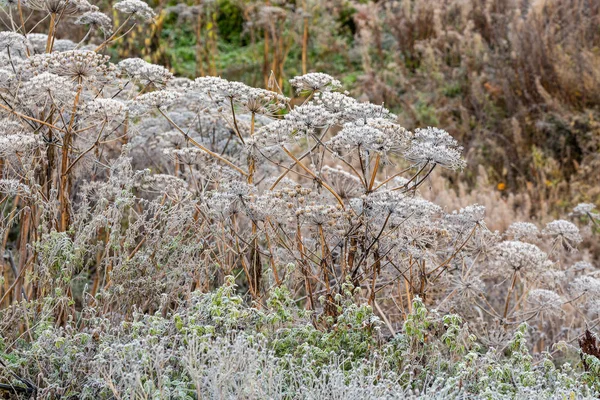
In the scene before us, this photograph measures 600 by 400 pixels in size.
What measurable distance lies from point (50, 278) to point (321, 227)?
3.60 ft

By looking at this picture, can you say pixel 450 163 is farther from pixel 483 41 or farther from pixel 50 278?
pixel 483 41

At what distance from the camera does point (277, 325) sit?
113 inches

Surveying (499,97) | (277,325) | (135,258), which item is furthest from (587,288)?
(499,97)

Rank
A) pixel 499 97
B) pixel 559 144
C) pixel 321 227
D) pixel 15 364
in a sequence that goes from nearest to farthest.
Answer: pixel 15 364
pixel 321 227
pixel 559 144
pixel 499 97

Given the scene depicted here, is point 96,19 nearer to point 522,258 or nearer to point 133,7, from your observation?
point 133,7

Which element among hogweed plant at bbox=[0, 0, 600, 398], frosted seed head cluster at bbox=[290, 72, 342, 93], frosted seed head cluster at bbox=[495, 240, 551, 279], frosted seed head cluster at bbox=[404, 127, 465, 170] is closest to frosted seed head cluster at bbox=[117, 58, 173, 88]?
hogweed plant at bbox=[0, 0, 600, 398]

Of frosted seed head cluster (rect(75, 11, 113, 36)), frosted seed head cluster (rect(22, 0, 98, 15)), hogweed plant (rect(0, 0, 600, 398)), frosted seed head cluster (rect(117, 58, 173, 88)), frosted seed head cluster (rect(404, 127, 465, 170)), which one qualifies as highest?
frosted seed head cluster (rect(22, 0, 98, 15))

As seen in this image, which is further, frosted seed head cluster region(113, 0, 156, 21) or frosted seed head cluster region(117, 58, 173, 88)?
frosted seed head cluster region(113, 0, 156, 21)

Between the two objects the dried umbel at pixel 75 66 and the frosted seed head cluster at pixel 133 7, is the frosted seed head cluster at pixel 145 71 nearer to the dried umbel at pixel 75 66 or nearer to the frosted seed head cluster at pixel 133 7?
the dried umbel at pixel 75 66

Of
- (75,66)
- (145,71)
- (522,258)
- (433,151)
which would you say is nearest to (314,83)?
(433,151)

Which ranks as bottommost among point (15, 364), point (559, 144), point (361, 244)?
point (559, 144)

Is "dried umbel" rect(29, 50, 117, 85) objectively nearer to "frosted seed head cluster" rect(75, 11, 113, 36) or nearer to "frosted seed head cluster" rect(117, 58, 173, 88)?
"frosted seed head cluster" rect(117, 58, 173, 88)

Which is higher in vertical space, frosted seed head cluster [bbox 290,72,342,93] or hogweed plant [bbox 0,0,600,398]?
frosted seed head cluster [bbox 290,72,342,93]

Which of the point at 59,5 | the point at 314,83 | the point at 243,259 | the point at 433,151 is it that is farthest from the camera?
the point at 59,5
